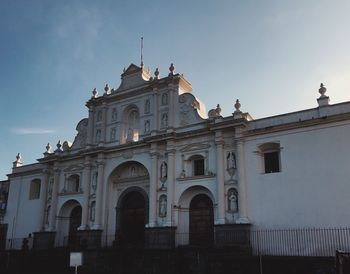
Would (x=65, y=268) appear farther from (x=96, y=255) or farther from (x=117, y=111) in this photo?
(x=117, y=111)

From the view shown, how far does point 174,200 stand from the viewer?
22453 mm

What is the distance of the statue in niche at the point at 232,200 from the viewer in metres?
20.5

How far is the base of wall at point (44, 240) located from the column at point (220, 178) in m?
13.1

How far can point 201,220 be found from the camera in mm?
22250

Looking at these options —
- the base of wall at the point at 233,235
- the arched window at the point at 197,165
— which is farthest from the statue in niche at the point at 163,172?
the base of wall at the point at 233,235

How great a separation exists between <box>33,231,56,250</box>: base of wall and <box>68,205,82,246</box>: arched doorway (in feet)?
3.98

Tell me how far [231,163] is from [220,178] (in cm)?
105

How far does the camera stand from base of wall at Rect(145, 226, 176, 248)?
2159 cm

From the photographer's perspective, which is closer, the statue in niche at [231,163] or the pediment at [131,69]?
the statue in niche at [231,163]

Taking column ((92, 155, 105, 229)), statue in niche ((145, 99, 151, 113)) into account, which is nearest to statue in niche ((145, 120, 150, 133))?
statue in niche ((145, 99, 151, 113))

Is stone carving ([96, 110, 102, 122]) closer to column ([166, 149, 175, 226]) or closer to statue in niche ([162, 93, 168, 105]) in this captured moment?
statue in niche ([162, 93, 168, 105])

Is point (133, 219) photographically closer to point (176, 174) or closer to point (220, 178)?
point (176, 174)

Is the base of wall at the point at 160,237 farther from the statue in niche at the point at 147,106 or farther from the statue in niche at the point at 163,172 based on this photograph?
the statue in niche at the point at 147,106

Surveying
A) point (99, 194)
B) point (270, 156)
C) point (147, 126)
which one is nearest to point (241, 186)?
point (270, 156)
